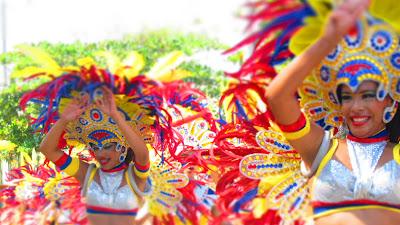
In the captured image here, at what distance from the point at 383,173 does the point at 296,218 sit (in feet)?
1.57

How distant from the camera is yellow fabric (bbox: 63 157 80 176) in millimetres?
4262

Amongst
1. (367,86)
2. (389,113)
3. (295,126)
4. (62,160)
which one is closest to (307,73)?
(295,126)

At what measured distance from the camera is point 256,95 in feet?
11.0

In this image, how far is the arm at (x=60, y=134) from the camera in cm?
384

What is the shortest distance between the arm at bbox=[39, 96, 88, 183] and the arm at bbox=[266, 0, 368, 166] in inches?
48.6

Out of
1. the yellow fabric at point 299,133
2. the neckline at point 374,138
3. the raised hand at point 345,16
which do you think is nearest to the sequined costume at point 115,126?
the yellow fabric at point 299,133

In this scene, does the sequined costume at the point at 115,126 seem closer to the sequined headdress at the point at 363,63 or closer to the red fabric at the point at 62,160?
the red fabric at the point at 62,160

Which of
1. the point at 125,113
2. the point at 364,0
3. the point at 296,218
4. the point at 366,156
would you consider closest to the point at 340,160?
the point at 366,156

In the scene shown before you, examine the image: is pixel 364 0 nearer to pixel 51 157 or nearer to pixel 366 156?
pixel 366 156

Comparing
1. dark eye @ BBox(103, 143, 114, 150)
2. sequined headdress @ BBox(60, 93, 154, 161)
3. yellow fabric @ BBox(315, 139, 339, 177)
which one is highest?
sequined headdress @ BBox(60, 93, 154, 161)

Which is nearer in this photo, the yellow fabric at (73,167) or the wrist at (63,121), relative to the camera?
the wrist at (63,121)

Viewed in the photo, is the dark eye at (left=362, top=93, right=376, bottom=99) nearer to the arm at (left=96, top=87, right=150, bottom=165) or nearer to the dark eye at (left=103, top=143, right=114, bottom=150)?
the arm at (left=96, top=87, right=150, bottom=165)

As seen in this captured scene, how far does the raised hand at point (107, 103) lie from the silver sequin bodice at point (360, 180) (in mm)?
1121

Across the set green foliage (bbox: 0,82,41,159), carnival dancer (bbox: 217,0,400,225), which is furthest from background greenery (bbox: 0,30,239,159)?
carnival dancer (bbox: 217,0,400,225)
